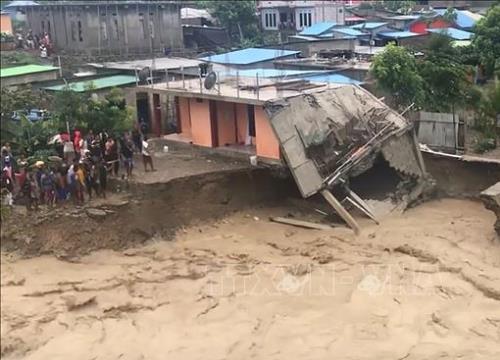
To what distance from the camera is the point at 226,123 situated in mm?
16828

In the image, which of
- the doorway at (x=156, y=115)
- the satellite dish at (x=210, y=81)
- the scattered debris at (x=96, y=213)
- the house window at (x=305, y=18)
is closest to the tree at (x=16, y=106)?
the scattered debris at (x=96, y=213)

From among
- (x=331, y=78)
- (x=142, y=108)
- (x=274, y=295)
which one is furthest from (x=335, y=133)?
(x=142, y=108)

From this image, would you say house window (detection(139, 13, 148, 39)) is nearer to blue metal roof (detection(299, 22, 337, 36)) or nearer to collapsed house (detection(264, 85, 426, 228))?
blue metal roof (detection(299, 22, 337, 36))

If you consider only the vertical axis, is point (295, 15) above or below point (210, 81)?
above

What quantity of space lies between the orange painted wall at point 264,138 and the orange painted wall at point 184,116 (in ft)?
9.27

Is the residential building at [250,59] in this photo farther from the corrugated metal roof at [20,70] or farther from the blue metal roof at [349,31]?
the blue metal roof at [349,31]

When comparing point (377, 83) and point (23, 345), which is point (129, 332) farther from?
point (377, 83)

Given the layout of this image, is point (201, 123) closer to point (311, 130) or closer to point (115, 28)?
point (311, 130)

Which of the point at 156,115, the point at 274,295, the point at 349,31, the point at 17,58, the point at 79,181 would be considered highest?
the point at 349,31

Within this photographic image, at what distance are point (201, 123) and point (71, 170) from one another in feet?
15.1

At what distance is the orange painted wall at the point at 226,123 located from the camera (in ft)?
54.9

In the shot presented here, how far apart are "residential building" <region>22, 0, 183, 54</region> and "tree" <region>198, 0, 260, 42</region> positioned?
282 inches

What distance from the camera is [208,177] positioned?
15.0m

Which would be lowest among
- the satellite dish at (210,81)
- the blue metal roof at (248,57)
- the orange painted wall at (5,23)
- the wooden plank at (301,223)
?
the wooden plank at (301,223)
